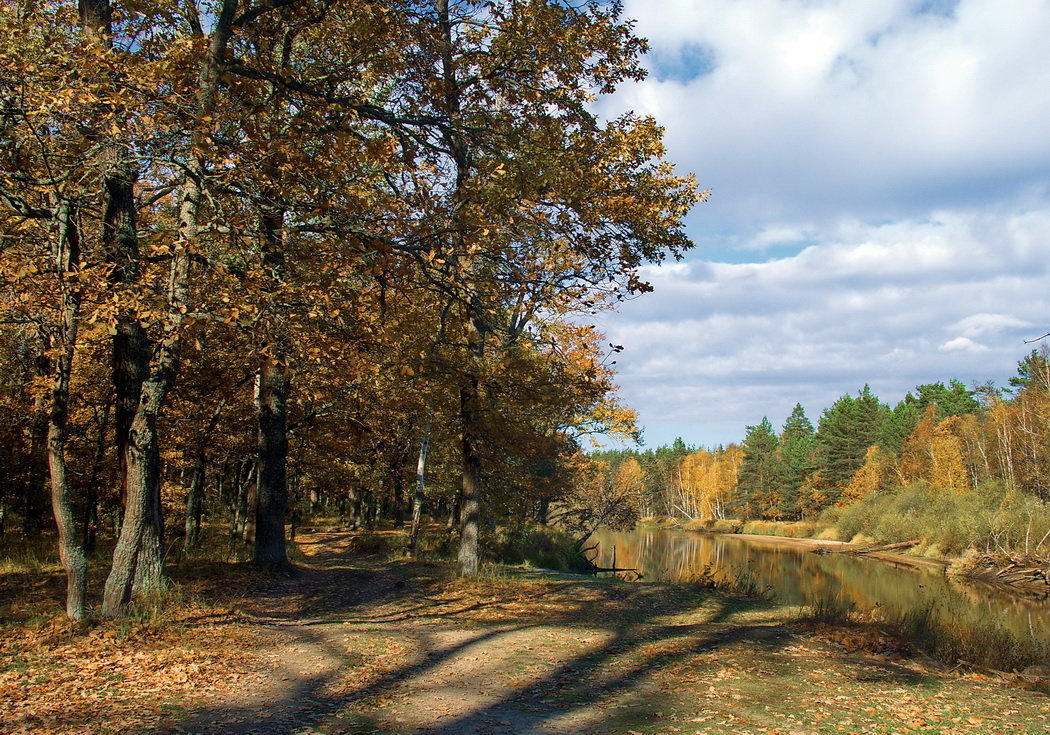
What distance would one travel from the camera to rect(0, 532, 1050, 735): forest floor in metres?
5.89

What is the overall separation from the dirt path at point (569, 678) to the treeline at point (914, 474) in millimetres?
23923

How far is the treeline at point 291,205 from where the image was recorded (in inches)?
275

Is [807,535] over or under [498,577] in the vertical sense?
under

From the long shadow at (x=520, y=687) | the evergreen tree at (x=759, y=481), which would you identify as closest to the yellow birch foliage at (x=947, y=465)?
the evergreen tree at (x=759, y=481)

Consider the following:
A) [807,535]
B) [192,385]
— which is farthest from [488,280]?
[807,535]

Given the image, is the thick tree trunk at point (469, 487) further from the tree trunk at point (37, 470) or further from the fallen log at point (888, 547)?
the fallen log at point (888, 547)

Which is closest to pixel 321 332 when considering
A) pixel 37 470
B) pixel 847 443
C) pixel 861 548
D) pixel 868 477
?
pixel 37 470

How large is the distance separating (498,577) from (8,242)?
9.95 meters

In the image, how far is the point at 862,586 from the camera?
30656mm

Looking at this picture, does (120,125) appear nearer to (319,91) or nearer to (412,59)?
(319,91)

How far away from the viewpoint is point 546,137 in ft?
30.4

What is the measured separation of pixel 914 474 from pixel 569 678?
67.1 meters

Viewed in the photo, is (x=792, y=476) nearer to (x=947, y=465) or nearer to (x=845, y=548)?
(x=947, y=465)

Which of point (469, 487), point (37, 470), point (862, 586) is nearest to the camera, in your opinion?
point (469, 487)
